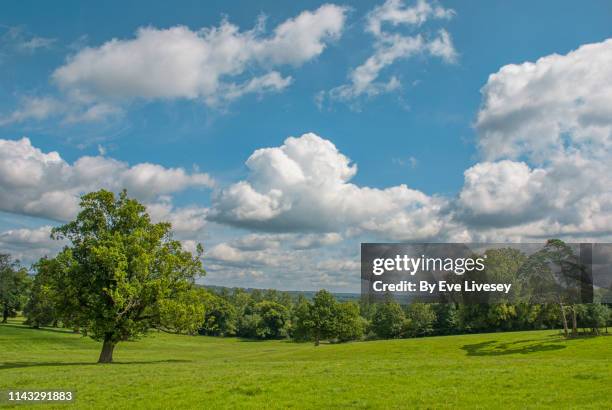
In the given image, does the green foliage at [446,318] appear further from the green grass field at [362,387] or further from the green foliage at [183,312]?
the green grass field at [362,387]

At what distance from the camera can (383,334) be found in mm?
126062

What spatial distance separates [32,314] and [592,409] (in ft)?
410

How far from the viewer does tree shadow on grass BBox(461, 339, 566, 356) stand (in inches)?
2096

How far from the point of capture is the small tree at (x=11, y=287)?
130 metres

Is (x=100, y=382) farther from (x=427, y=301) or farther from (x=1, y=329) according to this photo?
(x=427, y=301)

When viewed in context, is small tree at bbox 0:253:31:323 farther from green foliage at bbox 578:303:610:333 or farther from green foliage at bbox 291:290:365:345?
green foliage at bbox 578:303:610:333

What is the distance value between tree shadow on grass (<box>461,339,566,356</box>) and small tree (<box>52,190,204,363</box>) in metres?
33.5

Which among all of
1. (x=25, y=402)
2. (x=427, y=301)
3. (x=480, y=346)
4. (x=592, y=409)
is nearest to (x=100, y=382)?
(x=25, y=402)

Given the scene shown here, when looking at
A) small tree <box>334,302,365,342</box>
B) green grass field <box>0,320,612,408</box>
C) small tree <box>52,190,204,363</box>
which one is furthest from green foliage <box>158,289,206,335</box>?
small tree <box>334,302,365,342</box>

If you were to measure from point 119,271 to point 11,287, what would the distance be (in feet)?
385

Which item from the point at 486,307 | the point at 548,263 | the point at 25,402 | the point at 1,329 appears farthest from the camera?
the point at 486,307

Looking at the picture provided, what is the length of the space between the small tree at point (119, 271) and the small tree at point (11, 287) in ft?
353

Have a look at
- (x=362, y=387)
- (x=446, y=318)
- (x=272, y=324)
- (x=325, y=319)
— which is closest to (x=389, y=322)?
(x=446, y=318)

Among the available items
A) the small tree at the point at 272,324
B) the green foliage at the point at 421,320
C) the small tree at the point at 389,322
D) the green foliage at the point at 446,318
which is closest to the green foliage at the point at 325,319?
the small tree at the point at 389,322
